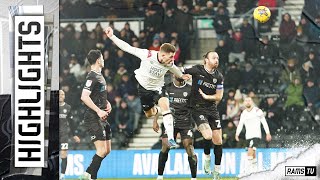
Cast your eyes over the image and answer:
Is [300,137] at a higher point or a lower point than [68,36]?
lower

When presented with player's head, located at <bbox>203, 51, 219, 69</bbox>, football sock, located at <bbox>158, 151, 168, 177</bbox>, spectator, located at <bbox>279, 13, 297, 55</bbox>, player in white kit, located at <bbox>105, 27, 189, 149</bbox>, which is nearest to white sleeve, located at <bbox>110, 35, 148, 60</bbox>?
player in white kit, located at <bbox>105, 27, 189, 149</bbox>

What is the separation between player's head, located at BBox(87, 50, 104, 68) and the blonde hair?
2.18ft

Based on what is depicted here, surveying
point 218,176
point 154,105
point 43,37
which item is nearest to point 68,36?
point 43,37

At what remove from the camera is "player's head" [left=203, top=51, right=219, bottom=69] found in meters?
6.79

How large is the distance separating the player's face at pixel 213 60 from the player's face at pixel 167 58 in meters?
0.38

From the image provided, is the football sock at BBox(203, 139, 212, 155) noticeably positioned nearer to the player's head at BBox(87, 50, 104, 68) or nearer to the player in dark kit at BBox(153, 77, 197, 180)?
the player in dark kit at BBox(153, 77, 197, 180)

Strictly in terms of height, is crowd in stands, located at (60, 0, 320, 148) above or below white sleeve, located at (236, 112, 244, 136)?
above

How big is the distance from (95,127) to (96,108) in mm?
206

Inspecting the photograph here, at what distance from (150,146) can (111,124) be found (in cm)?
48

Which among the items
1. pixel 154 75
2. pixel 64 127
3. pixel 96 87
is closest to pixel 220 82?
pixel 154 75

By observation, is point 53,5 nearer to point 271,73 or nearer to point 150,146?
point 150,146

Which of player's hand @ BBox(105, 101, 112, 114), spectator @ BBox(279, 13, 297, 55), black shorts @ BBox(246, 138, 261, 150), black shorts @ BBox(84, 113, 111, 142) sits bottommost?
black shorts @ BBox(246, 138, 261, 150)

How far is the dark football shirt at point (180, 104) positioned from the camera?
685 cm

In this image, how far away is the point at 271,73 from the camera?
22.0 feet
